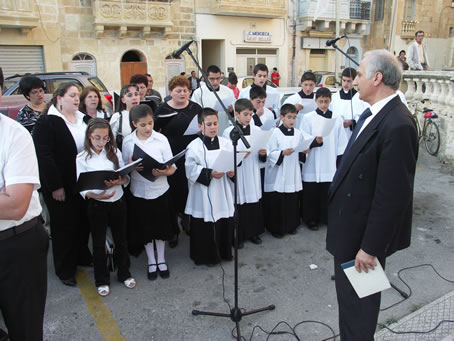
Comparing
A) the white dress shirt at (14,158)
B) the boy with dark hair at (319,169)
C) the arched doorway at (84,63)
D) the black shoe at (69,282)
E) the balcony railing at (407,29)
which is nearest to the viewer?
the white dress shirt at (14,158)

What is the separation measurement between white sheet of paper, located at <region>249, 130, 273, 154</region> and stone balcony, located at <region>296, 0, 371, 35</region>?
63.4 feet

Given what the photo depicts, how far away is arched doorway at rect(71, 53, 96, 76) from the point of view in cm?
1636

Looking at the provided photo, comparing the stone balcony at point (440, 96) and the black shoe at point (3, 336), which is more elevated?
the stone balcony at point (440, 96)

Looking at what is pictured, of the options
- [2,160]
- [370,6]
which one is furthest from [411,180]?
[370,6]

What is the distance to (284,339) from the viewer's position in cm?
296

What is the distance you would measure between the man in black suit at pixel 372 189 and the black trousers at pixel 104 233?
202cm

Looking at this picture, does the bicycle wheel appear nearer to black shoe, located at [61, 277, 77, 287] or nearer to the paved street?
the paved street

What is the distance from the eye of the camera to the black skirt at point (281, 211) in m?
4.80

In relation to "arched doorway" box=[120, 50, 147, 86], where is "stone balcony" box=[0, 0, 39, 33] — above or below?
above

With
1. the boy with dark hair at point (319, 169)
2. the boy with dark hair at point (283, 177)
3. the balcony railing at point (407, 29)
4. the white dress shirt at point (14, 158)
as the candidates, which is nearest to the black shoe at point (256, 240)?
the boy with dark hair at point (283, 177)

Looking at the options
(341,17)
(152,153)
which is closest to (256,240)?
(152,153)

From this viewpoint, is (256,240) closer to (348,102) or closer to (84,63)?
(348,102)

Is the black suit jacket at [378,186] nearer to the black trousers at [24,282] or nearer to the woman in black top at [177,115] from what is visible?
the black trousers at [24,282]

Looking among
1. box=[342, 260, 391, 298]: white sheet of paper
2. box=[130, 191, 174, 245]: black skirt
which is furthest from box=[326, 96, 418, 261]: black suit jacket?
box=[130, 191, 174, 245]: black skirt
